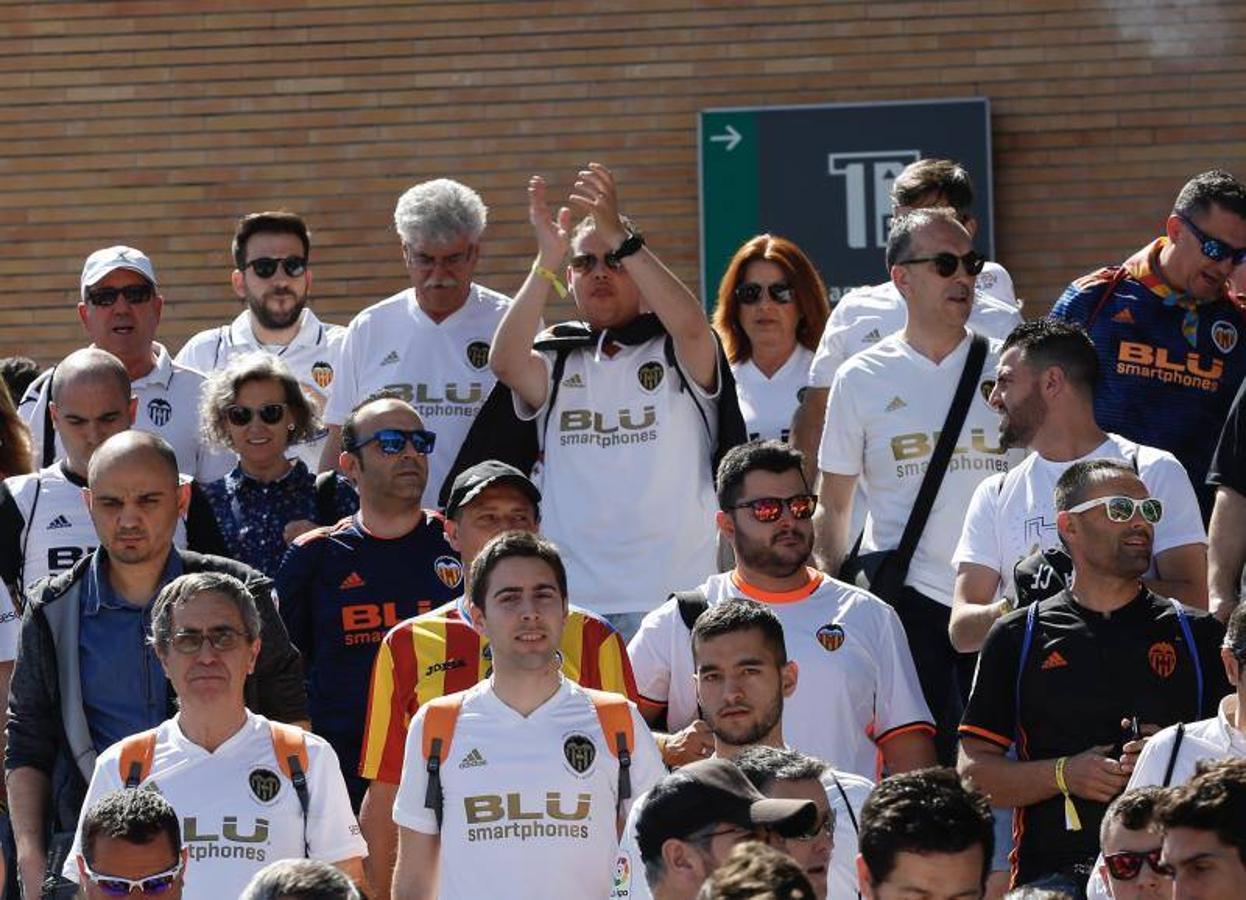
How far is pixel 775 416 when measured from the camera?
1048 centimetres

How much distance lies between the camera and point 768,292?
10469 millimetres

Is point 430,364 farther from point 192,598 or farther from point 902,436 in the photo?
point 192,598

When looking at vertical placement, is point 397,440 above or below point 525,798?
above

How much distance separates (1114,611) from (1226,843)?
172 cm

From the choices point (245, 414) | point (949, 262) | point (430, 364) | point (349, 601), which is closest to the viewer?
point (349, 601)

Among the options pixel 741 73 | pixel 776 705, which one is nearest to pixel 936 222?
pixel 776 705

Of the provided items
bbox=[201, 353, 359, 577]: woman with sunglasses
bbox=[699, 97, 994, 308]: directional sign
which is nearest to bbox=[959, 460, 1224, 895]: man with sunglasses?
bbox=[201, 353, 359, 577]: woman with sunglasses

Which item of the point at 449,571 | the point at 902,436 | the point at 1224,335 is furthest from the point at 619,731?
the point at 1224,335

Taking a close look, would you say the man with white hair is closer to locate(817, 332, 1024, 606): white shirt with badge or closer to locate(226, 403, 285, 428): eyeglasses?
locate(226, 403, 285, 428): eyeglasses

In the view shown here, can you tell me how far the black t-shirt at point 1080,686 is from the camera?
7836mm

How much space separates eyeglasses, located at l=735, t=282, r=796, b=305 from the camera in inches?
412

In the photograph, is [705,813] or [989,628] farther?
[989,628]

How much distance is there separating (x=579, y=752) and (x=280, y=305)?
4.28 meters

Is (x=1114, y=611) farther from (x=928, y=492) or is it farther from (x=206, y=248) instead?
(x=206, y=248)
